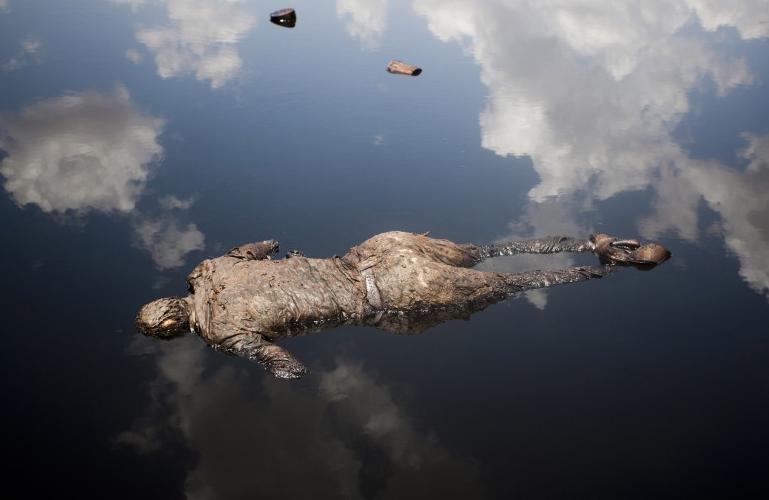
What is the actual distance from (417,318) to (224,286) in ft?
7.49

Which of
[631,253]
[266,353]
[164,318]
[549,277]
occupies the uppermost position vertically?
[631,253]

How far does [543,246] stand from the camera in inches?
342

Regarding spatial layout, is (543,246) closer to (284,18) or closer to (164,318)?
(164,318)

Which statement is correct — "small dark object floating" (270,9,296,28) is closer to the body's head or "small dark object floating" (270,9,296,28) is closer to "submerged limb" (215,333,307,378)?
the body's head

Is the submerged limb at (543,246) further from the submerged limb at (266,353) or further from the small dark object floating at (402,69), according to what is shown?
the small dark object floating at (402,69)

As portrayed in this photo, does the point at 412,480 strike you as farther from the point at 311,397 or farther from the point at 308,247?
the point at 308,247

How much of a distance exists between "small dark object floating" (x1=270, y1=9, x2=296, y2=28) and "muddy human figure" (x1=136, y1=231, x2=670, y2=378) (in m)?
9.84

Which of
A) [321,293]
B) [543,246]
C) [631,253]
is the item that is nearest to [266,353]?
[321,293]

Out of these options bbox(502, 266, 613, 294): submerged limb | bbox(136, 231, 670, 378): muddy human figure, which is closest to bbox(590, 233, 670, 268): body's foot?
bbox(502, 266, 613, 294): submerged limb

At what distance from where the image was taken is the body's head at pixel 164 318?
6.71 metres

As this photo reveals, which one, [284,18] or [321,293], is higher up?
[284,18]

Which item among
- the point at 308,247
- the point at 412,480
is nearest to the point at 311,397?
the point at 412,480

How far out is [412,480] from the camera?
18.2 feet

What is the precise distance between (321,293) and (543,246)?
3485mm
